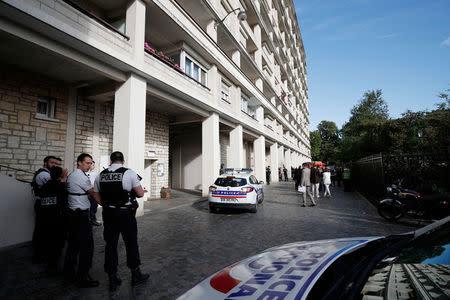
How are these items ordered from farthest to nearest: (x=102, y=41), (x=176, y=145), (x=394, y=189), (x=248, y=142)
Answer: (x=248, y=142) < (x=176, y=145) < (x=394, y=189) < (x=102, y=41)

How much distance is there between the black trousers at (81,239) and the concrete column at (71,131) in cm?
581

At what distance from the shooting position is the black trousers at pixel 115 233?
10.2 ft

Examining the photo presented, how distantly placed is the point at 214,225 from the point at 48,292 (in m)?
4.24

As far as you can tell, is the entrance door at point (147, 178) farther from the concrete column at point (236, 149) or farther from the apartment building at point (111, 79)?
the concrete column at point (236, 149)

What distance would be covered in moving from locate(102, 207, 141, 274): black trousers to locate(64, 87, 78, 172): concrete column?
21.0 ft

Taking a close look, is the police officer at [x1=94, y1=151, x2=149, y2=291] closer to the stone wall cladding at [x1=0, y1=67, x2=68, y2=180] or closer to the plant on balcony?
the stone wall cladding at [x1=0, y1=67, x2=68, y2=180]

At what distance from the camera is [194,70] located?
39.5 feet

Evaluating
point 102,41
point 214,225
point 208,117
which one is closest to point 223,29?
point 208,117

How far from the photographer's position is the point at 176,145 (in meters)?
17.4

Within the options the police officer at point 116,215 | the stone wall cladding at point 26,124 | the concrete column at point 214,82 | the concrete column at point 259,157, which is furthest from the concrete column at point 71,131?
the concrete column at point 259,157

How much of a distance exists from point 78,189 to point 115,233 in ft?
3.00

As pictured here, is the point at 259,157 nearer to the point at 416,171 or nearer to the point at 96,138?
the point at 416,171

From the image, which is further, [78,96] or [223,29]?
[223,29]

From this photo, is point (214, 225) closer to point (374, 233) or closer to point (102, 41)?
point (374, 233)
